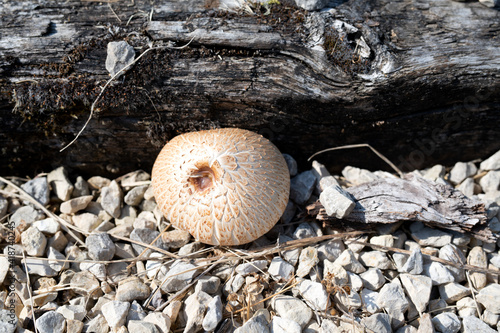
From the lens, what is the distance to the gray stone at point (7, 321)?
2.97 m

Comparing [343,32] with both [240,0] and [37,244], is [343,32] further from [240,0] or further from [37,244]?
[37,244]

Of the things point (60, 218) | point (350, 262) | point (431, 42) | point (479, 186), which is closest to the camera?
point (350, 262)

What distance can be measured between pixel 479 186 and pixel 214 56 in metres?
2.91

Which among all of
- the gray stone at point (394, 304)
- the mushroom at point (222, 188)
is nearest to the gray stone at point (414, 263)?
the gray stone at point (394, 304)

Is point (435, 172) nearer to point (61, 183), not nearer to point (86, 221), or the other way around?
point (86, 221)

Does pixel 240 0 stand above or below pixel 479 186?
above

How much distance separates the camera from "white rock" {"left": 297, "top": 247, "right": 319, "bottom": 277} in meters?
3.22

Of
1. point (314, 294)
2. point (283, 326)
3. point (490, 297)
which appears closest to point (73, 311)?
point (283, 326)

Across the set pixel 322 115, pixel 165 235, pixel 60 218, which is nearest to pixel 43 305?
pixel 60 218

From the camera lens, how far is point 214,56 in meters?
3.47

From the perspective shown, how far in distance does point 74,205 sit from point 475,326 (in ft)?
11.9

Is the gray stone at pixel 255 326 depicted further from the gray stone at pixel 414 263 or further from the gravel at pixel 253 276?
the gray stone at pixel 414 263

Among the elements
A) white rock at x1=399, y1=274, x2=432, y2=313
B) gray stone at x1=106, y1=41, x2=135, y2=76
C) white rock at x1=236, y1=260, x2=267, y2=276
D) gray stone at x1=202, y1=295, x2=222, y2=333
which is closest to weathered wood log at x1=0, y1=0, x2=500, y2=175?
gray stone at x1=106, y1=41, x2=135, y2=76

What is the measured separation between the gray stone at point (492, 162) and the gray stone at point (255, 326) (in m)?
2.81
